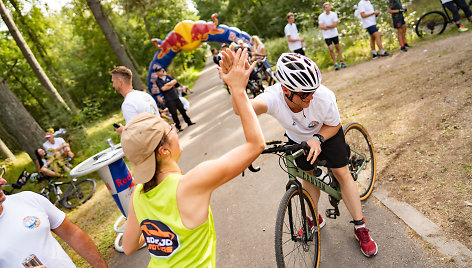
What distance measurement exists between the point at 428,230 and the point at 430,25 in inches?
375

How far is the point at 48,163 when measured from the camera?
787cm

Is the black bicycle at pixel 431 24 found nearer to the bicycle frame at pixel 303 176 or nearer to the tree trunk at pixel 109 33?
the bicycle frame at pixel 303 176

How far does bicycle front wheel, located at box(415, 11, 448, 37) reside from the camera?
30.2 feet

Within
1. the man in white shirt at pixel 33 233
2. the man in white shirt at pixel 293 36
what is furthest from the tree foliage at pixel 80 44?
the man in white shirt at pixel 33 233

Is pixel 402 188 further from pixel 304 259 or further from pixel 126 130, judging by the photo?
pixel 126 130

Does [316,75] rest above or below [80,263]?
above

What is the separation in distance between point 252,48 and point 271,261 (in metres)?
8.51

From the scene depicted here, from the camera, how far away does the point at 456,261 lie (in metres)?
2.26

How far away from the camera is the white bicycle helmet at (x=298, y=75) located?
7.32 ft

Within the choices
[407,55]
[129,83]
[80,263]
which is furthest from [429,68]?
Result: [80,263]

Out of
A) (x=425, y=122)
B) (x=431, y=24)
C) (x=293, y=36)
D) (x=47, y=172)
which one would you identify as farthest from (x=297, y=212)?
(x=431, y=24)

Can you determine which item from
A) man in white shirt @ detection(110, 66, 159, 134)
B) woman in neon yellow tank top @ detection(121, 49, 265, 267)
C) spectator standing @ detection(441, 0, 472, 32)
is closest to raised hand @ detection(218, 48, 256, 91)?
woman in neon yellow tank top @ detection(121, 49, 265, 267)

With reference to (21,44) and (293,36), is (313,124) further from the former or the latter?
(21,44)

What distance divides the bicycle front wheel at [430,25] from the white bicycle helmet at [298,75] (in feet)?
30.3
